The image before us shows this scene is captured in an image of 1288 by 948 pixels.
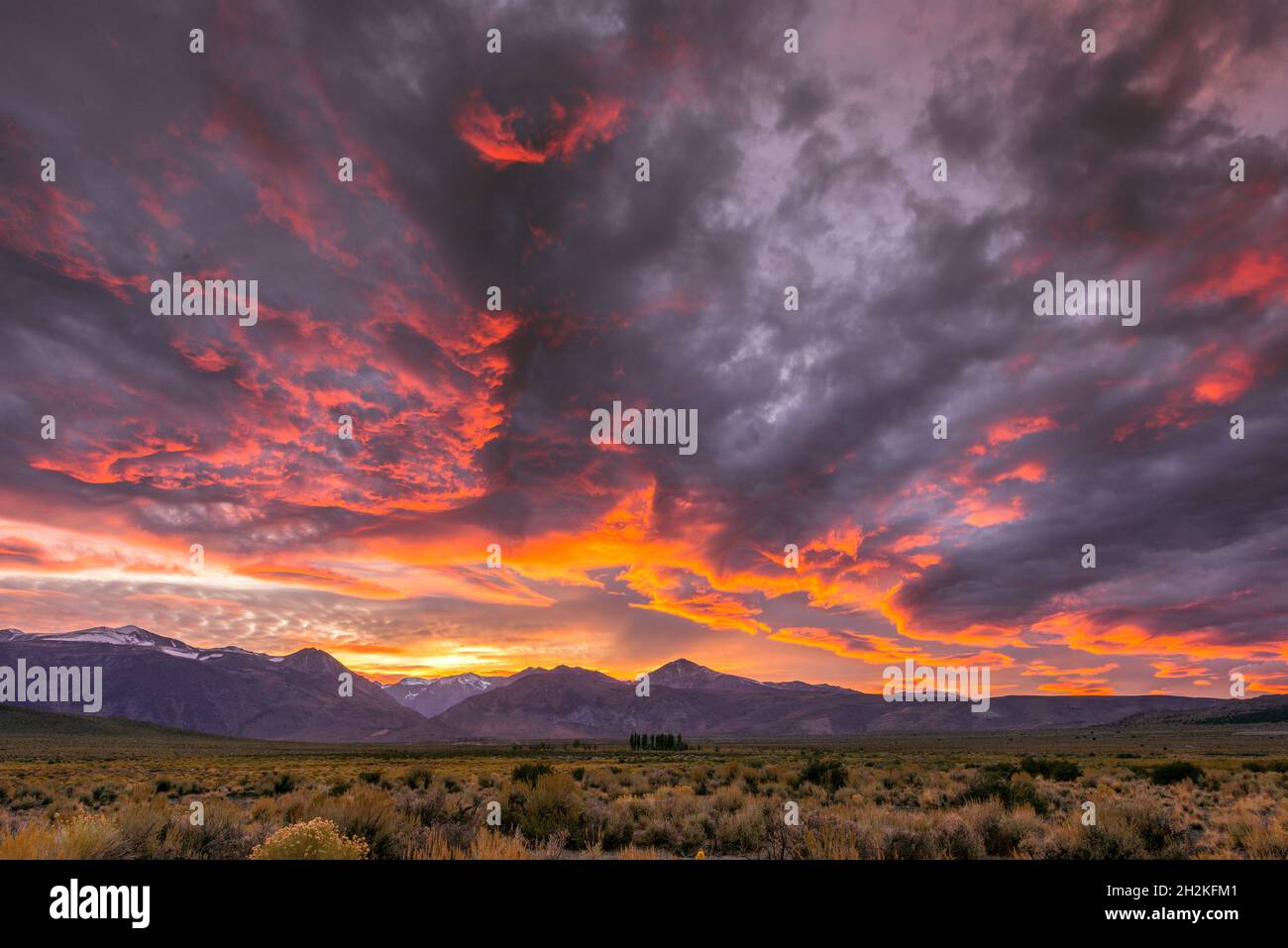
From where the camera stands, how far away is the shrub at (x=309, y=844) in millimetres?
8609

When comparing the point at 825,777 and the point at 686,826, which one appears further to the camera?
the point at 825,777

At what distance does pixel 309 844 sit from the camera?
28.7 feet

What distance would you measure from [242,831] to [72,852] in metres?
4.81

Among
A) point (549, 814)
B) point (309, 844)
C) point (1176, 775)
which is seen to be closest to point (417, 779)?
point (549, 814)

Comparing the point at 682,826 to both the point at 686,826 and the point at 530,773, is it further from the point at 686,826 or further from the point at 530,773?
the point at 530,773

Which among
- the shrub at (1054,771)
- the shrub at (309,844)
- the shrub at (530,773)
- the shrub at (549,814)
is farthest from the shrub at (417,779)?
the shrub at (1054,771)

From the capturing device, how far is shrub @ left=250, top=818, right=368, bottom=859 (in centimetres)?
861

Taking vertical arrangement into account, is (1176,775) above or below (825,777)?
below

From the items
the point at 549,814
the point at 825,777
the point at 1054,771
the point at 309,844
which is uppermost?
the point at 309,844

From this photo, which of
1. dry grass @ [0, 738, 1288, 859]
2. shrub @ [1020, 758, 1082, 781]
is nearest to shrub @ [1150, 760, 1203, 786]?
shrub @ [1020, 758, 1082, 781]

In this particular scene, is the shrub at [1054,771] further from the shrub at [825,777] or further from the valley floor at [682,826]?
the shrub at [825,777]
